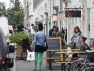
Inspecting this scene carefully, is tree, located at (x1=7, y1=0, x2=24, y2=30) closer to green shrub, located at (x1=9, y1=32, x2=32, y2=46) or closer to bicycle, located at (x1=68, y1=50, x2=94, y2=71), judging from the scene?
green shrub, located at (x1=9, y1=32, x2=32, y2=46)

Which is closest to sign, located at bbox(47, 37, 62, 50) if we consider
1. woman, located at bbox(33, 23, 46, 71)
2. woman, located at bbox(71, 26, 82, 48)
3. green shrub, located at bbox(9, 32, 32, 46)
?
woman, located at bbox(71, 26, 82, 48)

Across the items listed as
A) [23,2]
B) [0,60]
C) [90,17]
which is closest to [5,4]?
[23,2]

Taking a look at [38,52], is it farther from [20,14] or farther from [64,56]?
[20,14]

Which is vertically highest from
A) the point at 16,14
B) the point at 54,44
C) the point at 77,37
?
the point at 77,37

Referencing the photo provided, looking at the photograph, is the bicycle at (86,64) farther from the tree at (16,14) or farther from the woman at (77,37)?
the tree at (16,14)

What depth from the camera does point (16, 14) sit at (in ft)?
364

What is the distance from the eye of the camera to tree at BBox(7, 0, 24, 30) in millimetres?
110200

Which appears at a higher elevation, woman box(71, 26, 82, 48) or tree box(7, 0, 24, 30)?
woman box(71, 26, 82, 48)

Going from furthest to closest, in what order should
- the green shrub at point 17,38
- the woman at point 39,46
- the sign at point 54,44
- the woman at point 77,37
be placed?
the green shrub at point 17,38
the woman at point 77,37
the sign at point 54,44
the woman at point 39,46

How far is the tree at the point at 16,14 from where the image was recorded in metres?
110

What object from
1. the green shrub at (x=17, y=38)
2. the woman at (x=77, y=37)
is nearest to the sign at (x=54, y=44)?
the woman at (x=77, y=37)

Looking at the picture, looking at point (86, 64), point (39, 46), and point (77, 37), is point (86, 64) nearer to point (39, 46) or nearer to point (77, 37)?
point (39, 46)

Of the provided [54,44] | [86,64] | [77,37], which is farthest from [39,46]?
[86,64]

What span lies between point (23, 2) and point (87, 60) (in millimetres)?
125324
